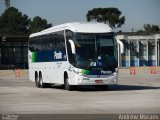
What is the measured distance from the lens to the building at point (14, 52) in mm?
97375

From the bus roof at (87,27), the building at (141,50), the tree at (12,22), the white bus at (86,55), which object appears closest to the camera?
the white bus at (86,55)

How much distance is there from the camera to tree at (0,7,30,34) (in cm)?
14456

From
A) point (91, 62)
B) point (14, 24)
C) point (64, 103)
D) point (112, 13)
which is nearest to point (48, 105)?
point (64, 103)

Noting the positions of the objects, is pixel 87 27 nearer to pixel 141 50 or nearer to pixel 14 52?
pixel 14 52

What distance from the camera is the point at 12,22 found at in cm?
14525

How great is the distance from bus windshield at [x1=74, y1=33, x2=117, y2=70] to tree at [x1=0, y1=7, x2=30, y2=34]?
117 m

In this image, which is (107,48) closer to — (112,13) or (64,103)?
(64,103)

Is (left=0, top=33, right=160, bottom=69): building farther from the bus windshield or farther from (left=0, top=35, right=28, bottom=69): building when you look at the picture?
the bus windshield

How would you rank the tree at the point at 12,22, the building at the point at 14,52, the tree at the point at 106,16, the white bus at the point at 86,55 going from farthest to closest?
1. the tree at the point at 12,22
2. the tree at the point at 106,16
3. the building at the point at 14,52
4. the white bus at the point at 86,55

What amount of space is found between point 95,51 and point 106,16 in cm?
10389

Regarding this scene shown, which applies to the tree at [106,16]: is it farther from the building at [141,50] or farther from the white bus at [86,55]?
the white bus at [86,55]

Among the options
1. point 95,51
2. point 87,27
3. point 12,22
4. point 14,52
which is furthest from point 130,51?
point 95,51

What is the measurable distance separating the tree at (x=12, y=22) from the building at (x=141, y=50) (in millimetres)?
48488

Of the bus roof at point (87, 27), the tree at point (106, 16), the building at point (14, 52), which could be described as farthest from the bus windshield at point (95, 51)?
the tree at point (106, 16)
